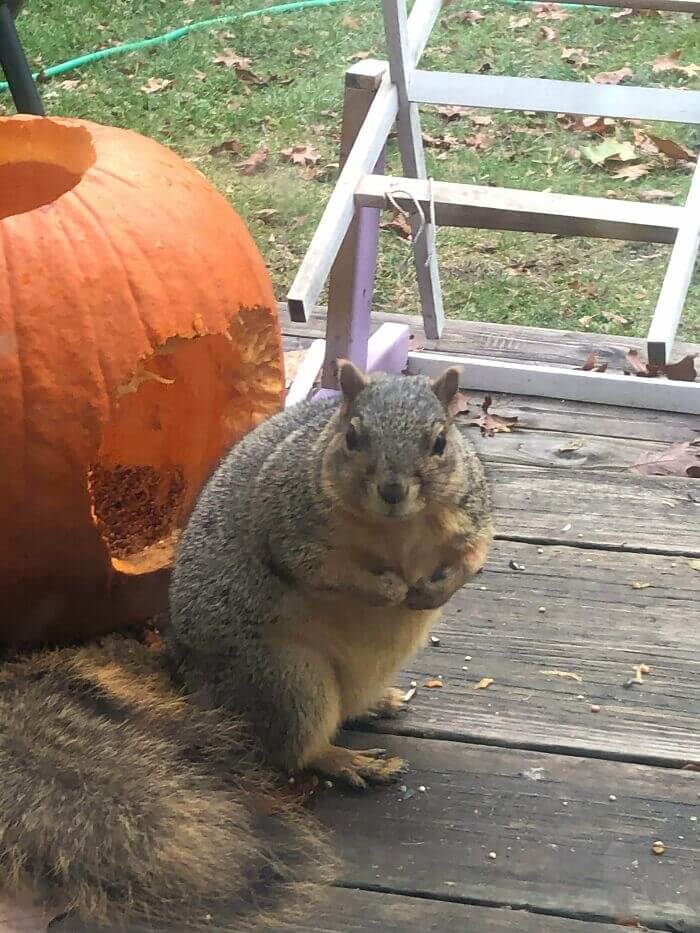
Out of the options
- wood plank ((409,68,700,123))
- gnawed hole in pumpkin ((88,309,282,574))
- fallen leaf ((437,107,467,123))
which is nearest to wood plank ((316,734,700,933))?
gnawed hole in pumpkin ((88,309,282,574))

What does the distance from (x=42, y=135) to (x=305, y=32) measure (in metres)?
2.85

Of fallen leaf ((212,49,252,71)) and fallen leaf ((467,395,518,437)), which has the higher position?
fallen leaf ((212,49,252,71))

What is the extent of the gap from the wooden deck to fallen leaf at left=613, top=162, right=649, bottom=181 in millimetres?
1794

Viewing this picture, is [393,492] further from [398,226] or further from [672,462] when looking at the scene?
[398,226]

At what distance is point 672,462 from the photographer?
110 inches

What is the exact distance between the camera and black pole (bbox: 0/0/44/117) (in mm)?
2732

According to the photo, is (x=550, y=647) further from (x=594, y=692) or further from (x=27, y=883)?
(x=27, y=883)

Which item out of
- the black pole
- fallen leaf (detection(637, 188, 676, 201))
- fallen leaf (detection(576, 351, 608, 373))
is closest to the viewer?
the black pole

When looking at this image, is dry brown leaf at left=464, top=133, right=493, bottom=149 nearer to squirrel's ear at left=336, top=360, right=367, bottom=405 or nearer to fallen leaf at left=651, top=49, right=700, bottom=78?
fallen leaf at left=651, top=49, right=700, bottom=78

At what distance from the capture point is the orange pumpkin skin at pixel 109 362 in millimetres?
2154

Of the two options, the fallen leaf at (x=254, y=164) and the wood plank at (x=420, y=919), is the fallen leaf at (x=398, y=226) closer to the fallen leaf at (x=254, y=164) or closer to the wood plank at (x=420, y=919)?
the fallen leaf at (x=254, y=164)

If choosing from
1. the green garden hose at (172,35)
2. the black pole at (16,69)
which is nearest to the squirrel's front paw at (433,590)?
the black pole at (16,69)

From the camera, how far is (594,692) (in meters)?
2.14

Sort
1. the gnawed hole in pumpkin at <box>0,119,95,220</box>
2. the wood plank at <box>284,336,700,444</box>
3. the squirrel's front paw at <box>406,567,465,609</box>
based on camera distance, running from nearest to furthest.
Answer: the squirrel's front paw at <box>406,567,465,609</box>
the gnawed hole in pumpkin at <box>0,119,95,220</box>
the wood plank at <box>284,336,700,444</box>
